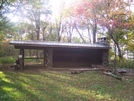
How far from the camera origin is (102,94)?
543 cm

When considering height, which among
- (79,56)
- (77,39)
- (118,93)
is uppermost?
(77,39)

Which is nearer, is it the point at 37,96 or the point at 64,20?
the point at 37,96

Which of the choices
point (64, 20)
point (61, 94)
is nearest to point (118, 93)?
point (61, 94)

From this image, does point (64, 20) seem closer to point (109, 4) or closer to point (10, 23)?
point (10, 23)

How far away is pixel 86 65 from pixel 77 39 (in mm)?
24954

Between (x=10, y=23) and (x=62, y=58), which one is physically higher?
(x=10, y=23)

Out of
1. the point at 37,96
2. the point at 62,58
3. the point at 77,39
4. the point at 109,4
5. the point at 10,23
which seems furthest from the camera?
the point at 77,39

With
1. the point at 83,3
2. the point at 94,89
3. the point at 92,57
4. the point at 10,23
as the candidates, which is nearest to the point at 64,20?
the point at 10,23

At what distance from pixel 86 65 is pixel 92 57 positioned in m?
1.02

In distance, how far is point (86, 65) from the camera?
13.5m

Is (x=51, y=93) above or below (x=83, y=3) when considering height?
below

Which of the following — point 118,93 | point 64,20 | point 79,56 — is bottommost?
point 118,93

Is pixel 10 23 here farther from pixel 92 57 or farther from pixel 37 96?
pixel 37 96

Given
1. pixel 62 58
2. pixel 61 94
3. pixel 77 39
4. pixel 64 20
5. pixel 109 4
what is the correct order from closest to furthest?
pixel 61 94, pixel 109 4, pixel 62 58, pixel 64 20, pixel 77 39
